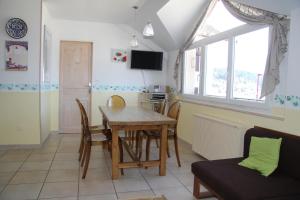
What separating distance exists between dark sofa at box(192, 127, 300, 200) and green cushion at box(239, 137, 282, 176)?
0.19 feet

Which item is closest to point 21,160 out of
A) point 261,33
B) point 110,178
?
point 110,178

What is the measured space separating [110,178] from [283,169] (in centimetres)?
189

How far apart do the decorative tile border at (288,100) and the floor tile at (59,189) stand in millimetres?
2353

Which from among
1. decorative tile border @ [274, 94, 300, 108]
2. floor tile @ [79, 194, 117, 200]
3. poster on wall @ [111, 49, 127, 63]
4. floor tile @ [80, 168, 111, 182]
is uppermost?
poster on wall @ [111, 49, 127, 63]

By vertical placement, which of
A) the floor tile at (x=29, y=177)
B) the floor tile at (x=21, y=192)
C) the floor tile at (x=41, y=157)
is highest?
the floor tile at (x=41, y=157)

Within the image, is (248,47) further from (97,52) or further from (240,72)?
(97,52)

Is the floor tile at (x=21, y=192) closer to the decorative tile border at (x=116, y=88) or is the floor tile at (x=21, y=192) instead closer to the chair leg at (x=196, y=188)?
the chair leg at (x=196, y=188)

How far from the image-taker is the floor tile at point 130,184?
114 inches

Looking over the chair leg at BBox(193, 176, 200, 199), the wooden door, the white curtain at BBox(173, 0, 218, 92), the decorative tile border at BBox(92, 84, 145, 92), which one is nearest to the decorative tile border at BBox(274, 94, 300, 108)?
the chair leg at BBox(193, 176, 200, 199)

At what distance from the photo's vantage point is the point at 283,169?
2.38 metres

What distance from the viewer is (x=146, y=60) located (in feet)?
19.8

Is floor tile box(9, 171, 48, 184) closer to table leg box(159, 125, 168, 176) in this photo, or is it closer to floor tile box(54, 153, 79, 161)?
floor tile box(54, 153, 79, 161)

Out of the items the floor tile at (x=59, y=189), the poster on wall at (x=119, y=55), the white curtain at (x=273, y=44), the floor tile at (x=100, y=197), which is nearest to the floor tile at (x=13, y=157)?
the floor tile at (x=59, y=189)

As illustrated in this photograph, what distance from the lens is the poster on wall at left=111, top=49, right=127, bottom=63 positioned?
19.5 ft
